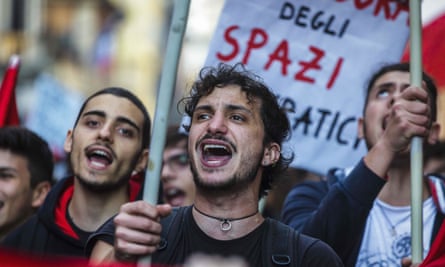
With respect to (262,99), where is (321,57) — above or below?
below

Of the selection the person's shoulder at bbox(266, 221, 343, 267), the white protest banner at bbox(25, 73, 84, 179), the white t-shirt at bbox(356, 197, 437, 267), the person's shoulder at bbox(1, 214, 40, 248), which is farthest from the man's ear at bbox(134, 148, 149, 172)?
the white protest banner at bbox(25, 73, 84, 179)

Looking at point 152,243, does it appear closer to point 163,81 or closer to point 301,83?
point 163,81

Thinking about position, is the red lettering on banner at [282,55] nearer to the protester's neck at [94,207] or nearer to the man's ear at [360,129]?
the man's ear at [360,129]

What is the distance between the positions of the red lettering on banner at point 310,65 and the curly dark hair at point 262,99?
1.17m

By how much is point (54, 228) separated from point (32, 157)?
0.89m

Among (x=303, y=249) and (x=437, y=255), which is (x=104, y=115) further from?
(x=437, y=255)

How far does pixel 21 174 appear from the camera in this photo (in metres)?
5.72

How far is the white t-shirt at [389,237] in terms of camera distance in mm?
4652

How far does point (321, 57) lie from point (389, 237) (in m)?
1.30

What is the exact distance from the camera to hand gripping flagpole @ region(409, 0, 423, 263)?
405 cm

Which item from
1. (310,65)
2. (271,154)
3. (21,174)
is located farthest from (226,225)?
(21,174)

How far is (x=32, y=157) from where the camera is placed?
19.0 ft

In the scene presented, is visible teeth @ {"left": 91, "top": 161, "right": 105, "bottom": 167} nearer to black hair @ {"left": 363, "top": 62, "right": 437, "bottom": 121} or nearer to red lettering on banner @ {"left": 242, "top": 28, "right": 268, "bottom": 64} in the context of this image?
red lettering on banner @ {"left": 242, "top": 28, "right": 268, "bottom": 64}

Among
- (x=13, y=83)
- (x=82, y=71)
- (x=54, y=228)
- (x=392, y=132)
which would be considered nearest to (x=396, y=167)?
(x=392, y=132)
